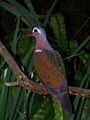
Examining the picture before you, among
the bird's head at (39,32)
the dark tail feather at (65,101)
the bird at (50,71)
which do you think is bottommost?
the dark tail feather at (65,101)

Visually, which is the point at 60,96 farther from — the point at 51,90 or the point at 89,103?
the point at 89,103

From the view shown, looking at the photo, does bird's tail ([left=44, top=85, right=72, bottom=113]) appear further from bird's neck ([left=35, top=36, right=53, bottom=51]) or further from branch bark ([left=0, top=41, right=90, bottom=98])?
bird's neck ([left=35, top=36, right=53, bottom=51])

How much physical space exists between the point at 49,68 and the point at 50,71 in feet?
0.05

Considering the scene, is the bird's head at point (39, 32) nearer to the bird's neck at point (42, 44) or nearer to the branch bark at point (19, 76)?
the bird's neck at point (42, 44)

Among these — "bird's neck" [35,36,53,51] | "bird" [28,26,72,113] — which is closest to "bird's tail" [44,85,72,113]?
"bird" [28,26,72,113]

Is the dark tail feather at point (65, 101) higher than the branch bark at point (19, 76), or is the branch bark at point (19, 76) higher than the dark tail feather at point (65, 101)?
the branch bark at point (19, 76)

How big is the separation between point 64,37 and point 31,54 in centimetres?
53

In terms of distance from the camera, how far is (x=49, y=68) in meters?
1.29

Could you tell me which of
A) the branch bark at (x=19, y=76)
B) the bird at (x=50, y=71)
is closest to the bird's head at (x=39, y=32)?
the bird at (x=50, y=71)

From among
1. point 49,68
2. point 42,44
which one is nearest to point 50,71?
point 49,68

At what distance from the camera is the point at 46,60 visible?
1318mm

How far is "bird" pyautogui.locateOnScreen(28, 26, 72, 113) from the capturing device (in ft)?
3.96

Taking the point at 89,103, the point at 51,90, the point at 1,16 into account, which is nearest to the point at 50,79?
the point at 51,90

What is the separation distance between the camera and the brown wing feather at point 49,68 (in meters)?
1.26
